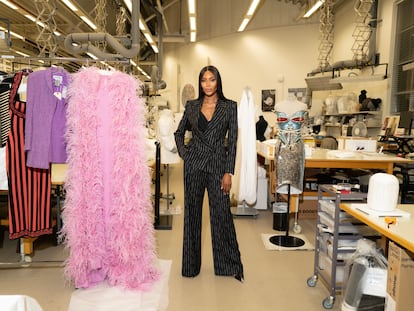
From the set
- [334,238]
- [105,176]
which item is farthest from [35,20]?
[334,238]

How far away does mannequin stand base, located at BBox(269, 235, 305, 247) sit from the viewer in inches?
149

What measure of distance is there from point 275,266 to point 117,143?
187 cm

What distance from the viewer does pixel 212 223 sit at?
2.95 m

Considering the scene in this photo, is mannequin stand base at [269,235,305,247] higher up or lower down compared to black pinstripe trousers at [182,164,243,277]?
lower down

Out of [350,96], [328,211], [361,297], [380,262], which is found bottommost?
[361,297]

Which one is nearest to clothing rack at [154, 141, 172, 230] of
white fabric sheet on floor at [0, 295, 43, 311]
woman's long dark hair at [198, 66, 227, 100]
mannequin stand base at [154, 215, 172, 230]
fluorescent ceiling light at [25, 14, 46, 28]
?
mannequin stand base at [154, 215, 172, 230]

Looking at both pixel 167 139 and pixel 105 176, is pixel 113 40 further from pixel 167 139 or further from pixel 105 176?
pixel 167 139

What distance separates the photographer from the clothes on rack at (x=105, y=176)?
2.59m

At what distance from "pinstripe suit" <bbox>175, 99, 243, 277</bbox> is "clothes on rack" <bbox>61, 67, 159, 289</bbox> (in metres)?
0.38

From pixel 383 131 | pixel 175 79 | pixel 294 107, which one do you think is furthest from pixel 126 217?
pixel 175 79

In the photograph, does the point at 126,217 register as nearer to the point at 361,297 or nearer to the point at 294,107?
the point at 361,297

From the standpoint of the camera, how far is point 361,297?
2068mm

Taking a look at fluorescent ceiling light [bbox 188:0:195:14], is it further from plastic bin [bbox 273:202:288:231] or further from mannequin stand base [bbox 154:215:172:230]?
plastic bin [bbox 273:202:288:231]

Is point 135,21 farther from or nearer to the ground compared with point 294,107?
farther from the ground
